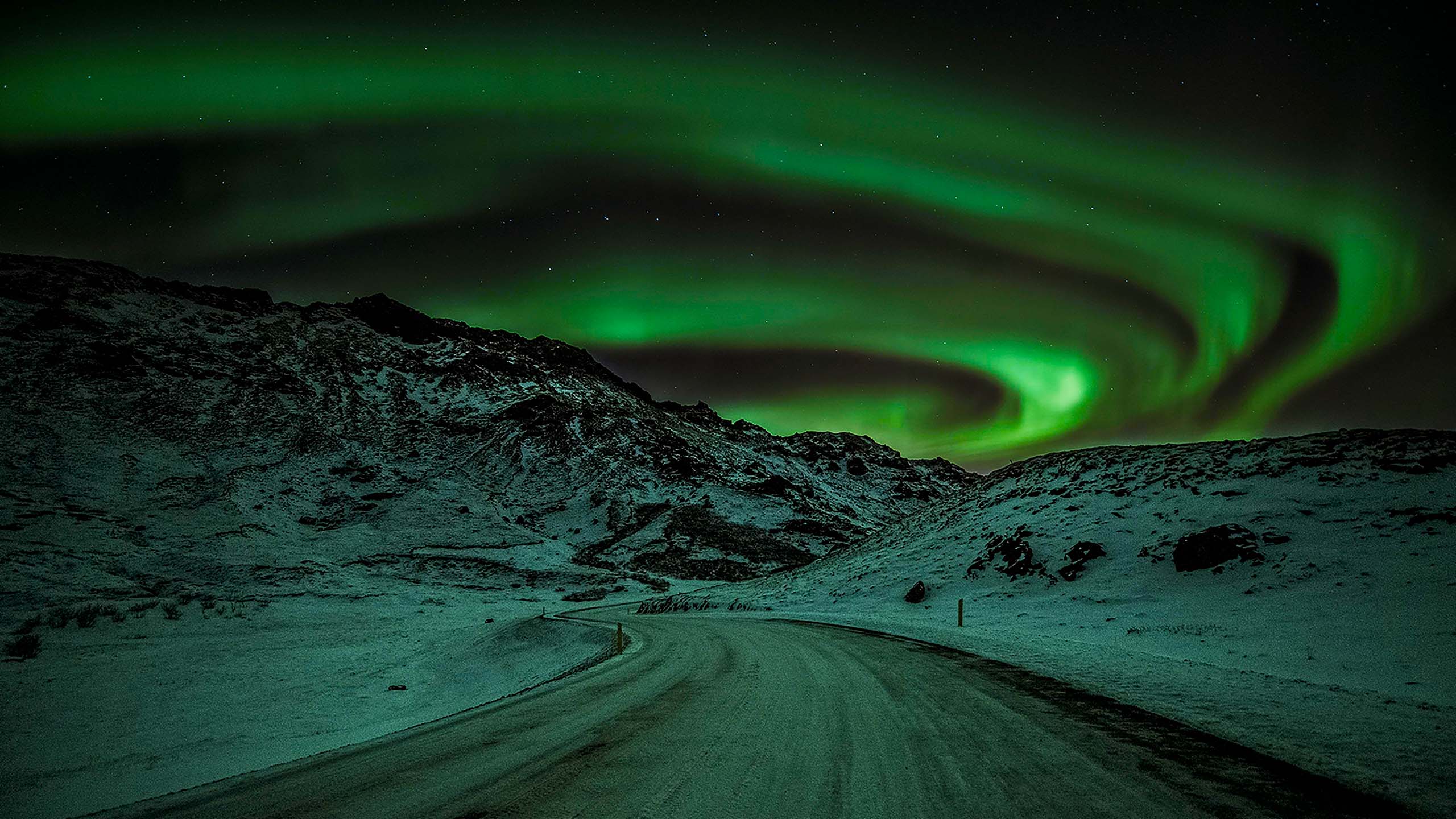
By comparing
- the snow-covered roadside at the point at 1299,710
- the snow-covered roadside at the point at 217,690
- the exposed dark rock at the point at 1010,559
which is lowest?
the snow-covered roadside at the point at 217,690

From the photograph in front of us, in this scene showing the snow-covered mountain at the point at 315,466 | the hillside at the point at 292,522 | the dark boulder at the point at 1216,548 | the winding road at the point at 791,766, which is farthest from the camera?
the snow-covered mountain at the point at 315,466

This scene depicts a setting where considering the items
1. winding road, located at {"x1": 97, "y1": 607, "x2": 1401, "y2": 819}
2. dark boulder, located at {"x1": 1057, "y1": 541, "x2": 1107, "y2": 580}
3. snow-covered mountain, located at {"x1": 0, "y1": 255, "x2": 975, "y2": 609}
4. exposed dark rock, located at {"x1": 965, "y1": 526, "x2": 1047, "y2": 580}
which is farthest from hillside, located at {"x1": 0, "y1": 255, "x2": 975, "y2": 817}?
dark boulder, located at {"x1": 1057, "y1": 541, "x2": 1107, "y2": 580}

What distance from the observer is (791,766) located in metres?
4.55

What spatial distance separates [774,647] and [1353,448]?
1450 inches

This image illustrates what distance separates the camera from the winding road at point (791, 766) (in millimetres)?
3725

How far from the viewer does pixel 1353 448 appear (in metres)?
32.1

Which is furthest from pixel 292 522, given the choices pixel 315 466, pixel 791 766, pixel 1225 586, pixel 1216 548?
pixel 791 766

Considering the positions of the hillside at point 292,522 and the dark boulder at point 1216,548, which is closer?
the hillside at point 292,522

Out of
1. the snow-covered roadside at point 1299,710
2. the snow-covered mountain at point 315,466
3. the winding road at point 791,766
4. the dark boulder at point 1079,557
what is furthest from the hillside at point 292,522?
the dark boulder at point 1079,557

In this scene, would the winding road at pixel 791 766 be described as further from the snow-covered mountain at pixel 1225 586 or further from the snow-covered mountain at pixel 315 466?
the snow-covered mountain at pixel 315 466

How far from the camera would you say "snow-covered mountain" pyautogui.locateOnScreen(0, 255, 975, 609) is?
210 feet

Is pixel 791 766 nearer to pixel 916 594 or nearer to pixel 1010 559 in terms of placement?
pixel 916 594

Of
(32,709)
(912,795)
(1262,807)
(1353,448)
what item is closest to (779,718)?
(912,795)

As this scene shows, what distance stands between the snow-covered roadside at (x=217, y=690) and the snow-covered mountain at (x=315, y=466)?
21758 millimetres
